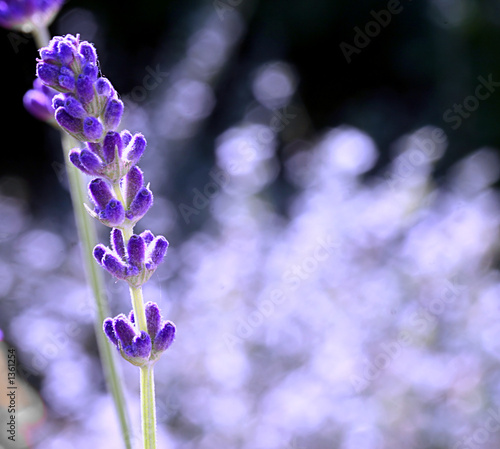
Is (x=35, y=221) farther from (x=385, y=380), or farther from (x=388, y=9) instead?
(x=388, y=9)

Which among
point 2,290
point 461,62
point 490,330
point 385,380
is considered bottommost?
point 2,290

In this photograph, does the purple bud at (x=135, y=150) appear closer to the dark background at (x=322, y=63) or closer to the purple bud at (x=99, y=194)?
the purple bud at (x=99, y=194)

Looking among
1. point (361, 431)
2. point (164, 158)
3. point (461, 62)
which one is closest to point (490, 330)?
point (361, 431)

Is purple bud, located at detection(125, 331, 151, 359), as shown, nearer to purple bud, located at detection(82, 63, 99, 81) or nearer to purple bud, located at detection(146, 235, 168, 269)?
purple bud, located at detection(146, 235, 168, 269)

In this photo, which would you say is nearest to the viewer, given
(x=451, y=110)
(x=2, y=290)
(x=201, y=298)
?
(x=201, y=298)

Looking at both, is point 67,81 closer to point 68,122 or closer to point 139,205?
point 68,122

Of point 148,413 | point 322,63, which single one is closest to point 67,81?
point 148,413

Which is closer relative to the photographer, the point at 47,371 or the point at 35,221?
the point at 47,371
